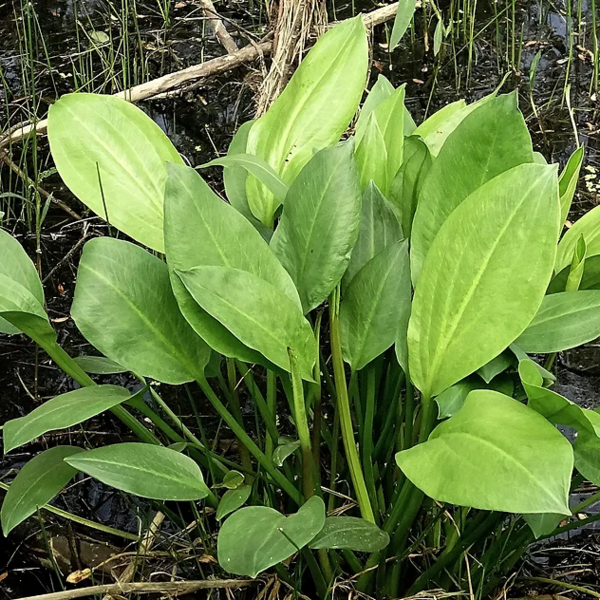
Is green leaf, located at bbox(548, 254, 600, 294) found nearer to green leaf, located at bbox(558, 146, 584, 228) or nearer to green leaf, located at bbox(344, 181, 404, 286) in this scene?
green leaf, located at bbox(558, 146, 584, 228)

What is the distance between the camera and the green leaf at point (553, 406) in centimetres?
51

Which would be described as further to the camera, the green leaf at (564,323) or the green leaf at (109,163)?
the green leaf at (109,163)

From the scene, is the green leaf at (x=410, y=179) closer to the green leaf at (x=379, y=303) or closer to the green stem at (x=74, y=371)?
the green leaf at (x=379, y=303)

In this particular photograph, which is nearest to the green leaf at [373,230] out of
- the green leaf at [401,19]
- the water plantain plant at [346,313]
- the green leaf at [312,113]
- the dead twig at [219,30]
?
the water plantain plant at [346,313]

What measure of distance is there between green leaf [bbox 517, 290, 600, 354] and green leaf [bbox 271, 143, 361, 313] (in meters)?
0.16

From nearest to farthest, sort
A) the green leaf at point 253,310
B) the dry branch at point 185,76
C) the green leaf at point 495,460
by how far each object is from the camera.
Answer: the green leaf at point 495,460 → the green leaf at point 253,310 → the dry branch at point 185,76

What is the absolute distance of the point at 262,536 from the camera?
0.56 meters

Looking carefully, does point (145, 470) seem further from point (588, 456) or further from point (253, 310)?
point (588, 456)

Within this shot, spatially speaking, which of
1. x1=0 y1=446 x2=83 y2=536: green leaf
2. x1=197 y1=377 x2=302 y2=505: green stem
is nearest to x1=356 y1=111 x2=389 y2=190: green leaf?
x1=197 y1=377 x2=302 y2=505: green stem

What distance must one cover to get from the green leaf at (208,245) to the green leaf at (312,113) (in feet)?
0.56

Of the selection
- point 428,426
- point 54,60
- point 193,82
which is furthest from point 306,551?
point 54,60

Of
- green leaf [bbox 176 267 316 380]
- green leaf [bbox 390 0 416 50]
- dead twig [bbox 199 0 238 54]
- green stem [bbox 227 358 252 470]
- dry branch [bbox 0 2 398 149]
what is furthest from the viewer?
dead twig [bbox 199 0 238 54]

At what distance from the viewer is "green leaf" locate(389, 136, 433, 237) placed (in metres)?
0.69

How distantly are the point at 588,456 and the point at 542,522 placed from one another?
11 cm
